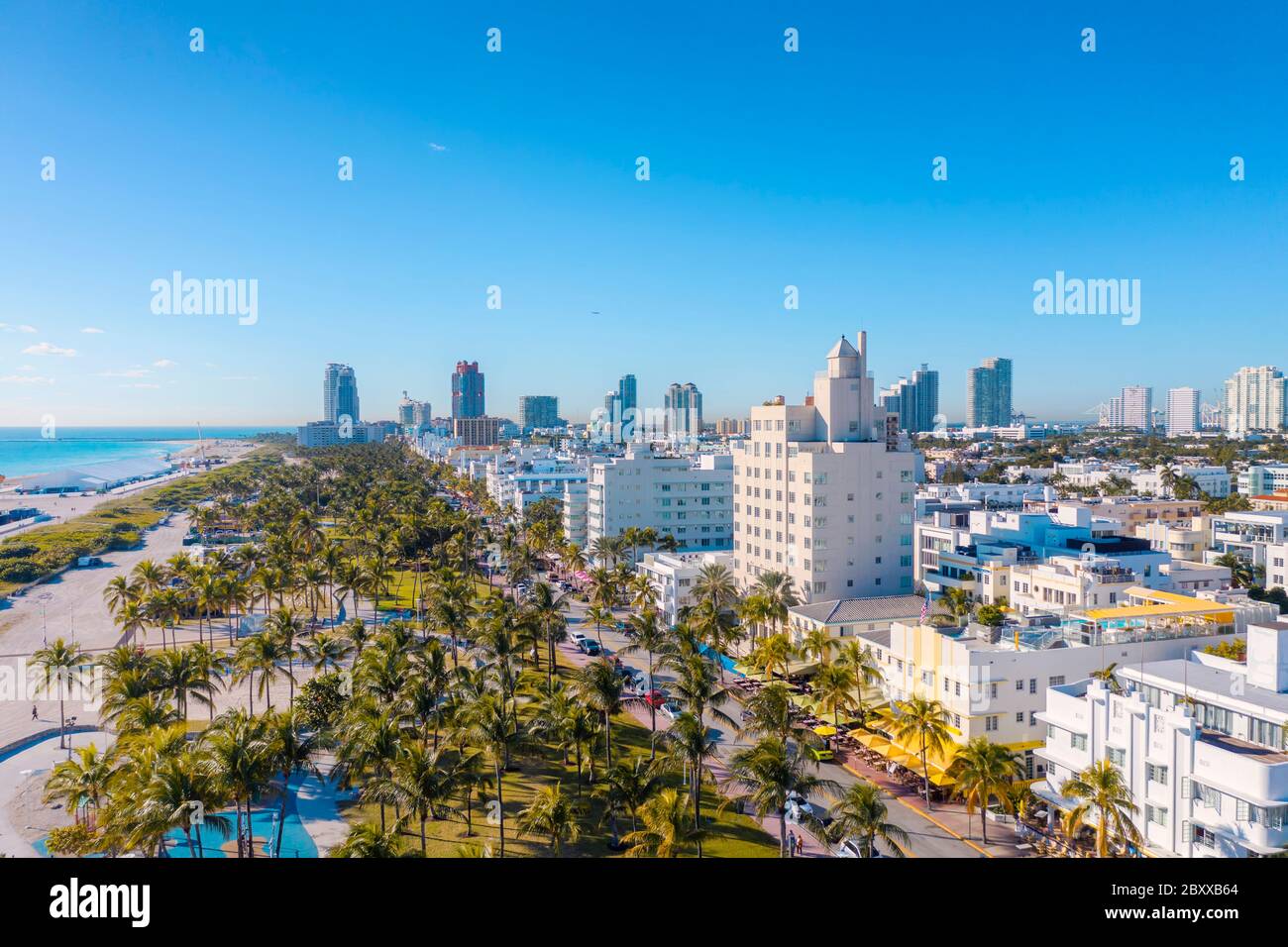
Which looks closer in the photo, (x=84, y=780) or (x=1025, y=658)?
(x=84, y=780)

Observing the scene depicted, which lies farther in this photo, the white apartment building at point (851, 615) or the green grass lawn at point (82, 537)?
the green grass lawn at point (82, 537)

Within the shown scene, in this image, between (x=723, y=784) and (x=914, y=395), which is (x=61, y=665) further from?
(x=914, y=395)

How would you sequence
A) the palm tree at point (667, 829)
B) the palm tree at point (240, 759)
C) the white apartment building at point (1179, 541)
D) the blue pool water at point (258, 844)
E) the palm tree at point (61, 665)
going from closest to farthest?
1. the palm tree at point (667, 829)
2. the palm tree at point (240, 759)
3. the blue pool water at point (258, 844)
4. the palm tree at point (61, 665)
5. the white apartment building at point (1179, 541)

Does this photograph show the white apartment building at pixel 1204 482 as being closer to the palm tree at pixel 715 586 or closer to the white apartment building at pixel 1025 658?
the palm tree at pixel 715 586

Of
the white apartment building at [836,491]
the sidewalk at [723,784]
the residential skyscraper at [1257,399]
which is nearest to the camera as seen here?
the sidewalk at [723,784]

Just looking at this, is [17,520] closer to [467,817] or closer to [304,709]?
[304,709]

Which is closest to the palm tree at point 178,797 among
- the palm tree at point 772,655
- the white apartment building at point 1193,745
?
the white apartment building at point 1193,745

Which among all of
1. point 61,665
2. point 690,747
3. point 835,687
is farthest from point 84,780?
point 835,687

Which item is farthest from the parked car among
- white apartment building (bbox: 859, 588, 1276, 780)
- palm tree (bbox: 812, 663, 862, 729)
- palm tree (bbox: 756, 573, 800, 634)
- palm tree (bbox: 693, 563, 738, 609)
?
palm tree (bbox: 693, 563, 738, 609)
